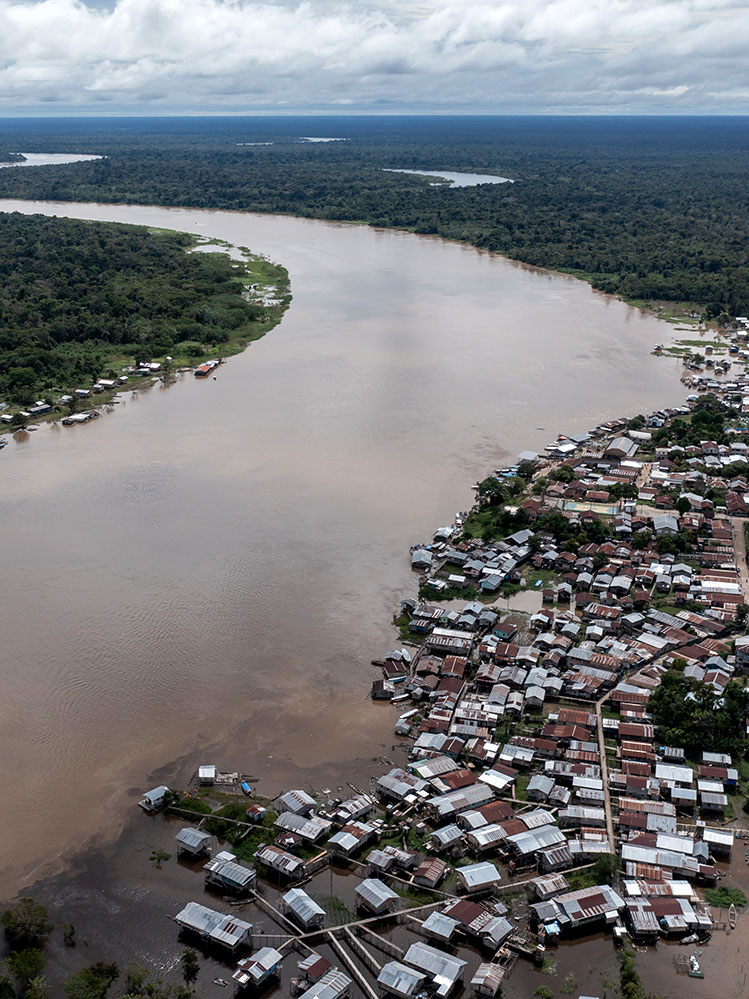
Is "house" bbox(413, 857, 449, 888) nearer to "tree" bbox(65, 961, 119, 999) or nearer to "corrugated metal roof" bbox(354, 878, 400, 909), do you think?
"corrugated metal roof" bbox(354, 878, 400, 909)

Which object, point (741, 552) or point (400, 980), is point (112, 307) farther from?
point (400, 980)

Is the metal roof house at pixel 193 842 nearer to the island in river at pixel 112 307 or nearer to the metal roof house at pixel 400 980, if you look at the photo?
the metal roof house at pixel 400 980

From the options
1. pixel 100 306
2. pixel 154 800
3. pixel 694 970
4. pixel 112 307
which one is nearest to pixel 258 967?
pixel 154 800

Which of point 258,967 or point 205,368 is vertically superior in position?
point 205,368

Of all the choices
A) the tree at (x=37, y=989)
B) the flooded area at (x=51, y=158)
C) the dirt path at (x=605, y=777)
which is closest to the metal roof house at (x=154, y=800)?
the tree at (x=37, y=989)

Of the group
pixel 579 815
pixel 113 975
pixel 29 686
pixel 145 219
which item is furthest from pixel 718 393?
pixel 145 219

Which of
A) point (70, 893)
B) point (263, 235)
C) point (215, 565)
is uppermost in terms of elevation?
point (263, 235)

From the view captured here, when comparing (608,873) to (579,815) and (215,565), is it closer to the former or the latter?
(579,815)

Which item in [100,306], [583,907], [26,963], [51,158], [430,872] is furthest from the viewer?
[51,158]
